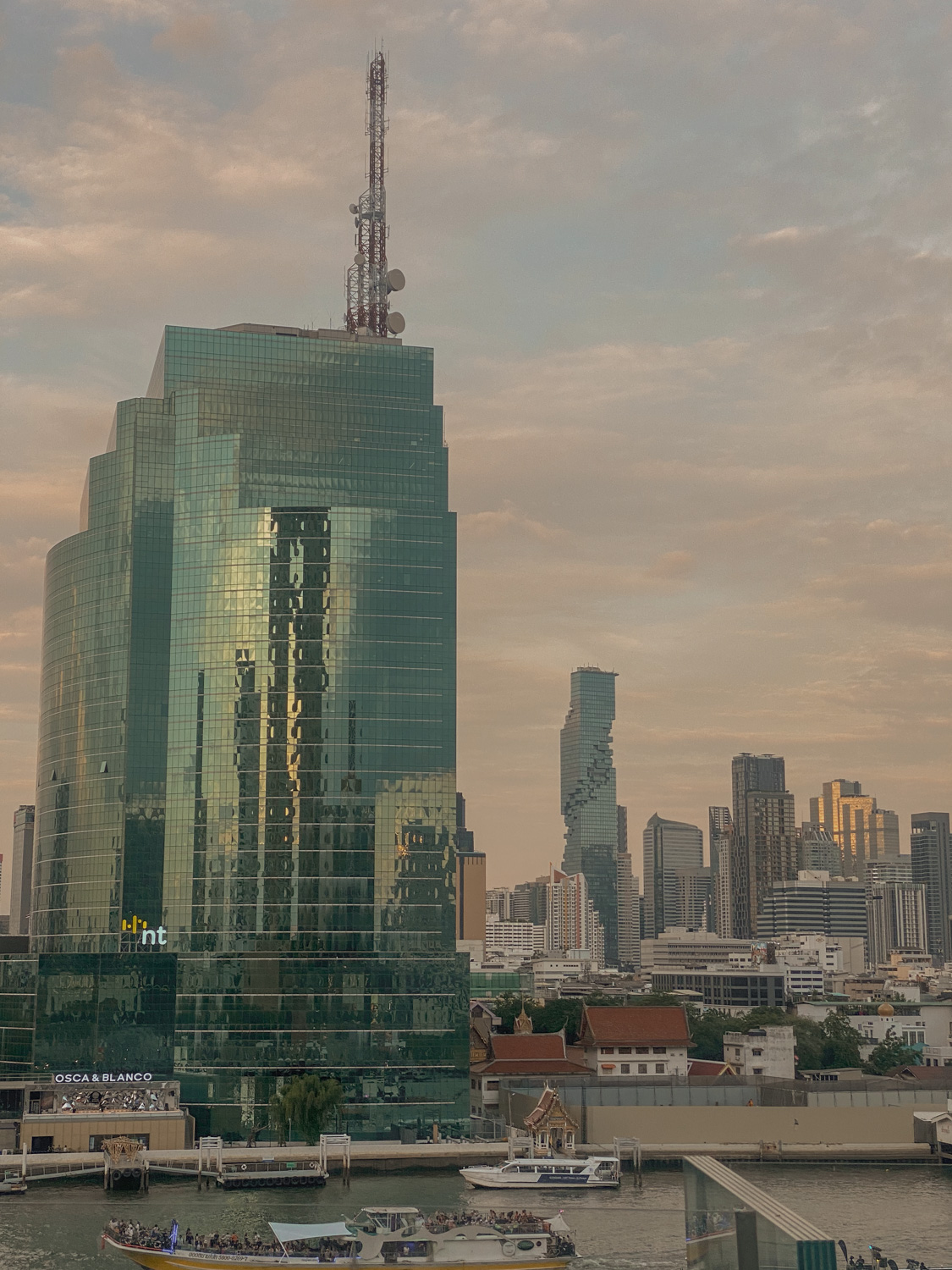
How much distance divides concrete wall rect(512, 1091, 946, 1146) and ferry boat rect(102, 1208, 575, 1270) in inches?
2331

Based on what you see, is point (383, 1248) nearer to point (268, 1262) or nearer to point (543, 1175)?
point (268, 1262)

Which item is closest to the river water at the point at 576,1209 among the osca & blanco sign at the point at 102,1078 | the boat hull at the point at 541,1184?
the boat hull at the point at 541,1184

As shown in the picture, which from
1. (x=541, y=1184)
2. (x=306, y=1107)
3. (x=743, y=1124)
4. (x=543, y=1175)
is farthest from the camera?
(x=306, y=1107)

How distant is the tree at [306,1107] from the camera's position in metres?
180

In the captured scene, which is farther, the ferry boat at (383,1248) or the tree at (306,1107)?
the tree at (306,1107)

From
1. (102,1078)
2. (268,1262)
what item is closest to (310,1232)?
(268,1262)

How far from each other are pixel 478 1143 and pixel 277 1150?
77.5 ft

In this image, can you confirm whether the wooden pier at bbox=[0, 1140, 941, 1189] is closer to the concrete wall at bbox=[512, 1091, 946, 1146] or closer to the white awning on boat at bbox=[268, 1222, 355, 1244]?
the concrete wall at bbox=[512, 1091, 946, 1146]

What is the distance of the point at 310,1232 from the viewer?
116 meters

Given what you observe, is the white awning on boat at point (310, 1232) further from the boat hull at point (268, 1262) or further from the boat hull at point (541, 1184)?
the boat hull at point (541, 1184)

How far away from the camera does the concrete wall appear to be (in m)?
178

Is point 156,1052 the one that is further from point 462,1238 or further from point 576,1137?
point 462,1238

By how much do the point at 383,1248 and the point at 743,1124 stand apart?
7509 cm

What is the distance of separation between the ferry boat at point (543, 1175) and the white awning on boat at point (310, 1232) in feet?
128
